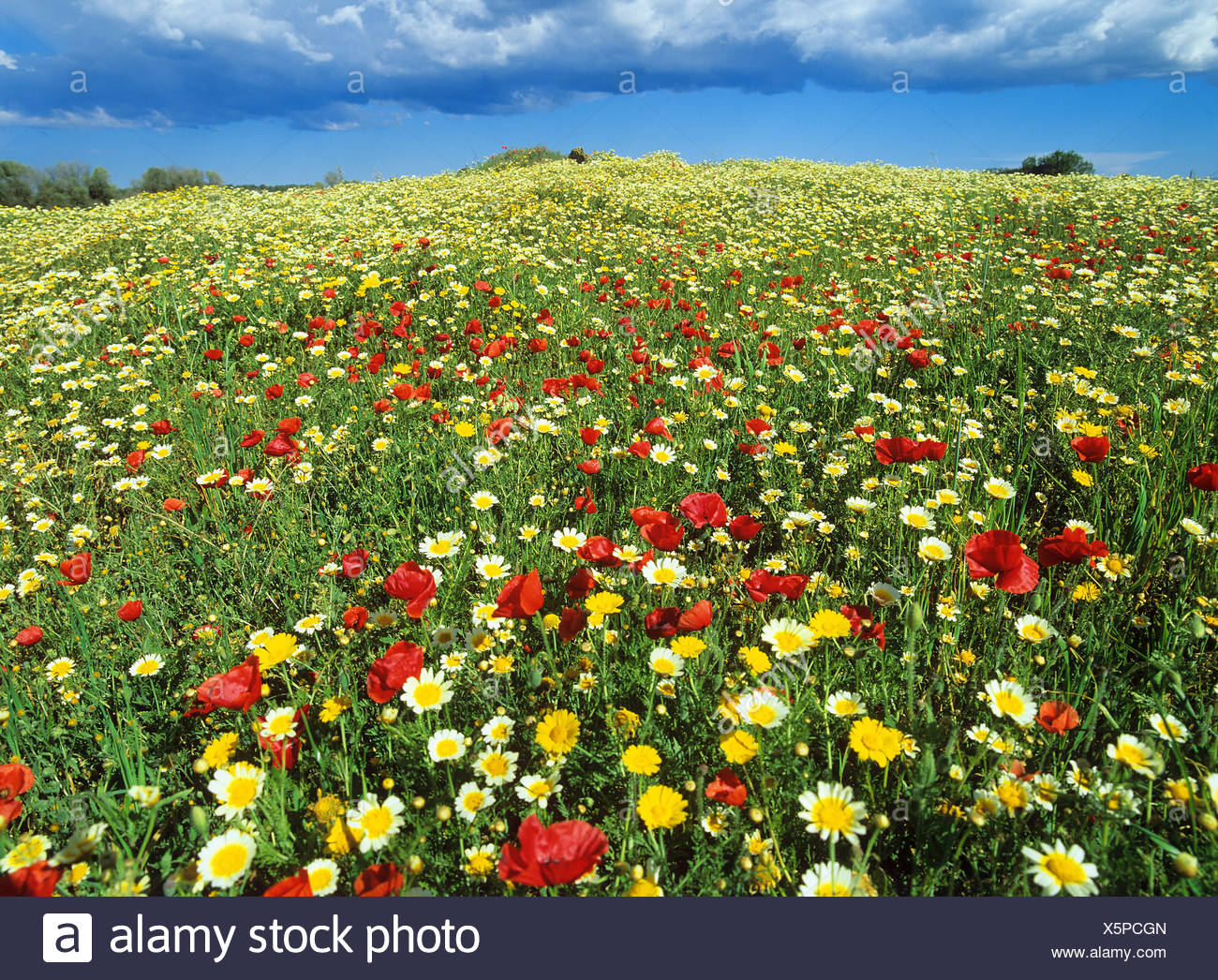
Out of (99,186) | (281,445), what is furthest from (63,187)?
(281,445)

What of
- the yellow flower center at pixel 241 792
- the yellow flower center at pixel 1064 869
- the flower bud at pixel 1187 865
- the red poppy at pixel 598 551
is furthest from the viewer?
the red poppy at pixel 598 551

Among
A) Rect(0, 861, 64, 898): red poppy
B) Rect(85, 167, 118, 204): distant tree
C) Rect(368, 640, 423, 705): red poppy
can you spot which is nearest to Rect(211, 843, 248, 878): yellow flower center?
Rect(0, 861, 64, 898): red poppy

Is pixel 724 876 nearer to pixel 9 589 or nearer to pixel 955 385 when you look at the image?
pixel 9 589

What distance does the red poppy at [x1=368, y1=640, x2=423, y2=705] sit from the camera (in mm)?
1562

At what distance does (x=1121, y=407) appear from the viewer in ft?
9.95

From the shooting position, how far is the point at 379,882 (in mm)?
1247

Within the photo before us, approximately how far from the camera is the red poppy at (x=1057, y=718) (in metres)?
1.44

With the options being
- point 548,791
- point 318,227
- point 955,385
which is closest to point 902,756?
point 548,791

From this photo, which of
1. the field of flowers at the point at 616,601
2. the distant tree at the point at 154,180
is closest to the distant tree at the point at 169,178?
the distant tree at the point at 154,180

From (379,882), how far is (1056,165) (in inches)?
1352

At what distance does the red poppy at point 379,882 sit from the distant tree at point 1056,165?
103ft

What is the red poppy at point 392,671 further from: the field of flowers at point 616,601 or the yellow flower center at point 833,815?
the yellow flower center at point 833,815

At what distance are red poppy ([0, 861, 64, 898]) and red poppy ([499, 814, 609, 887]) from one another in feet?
3.03

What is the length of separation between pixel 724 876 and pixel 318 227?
34.9 ft
